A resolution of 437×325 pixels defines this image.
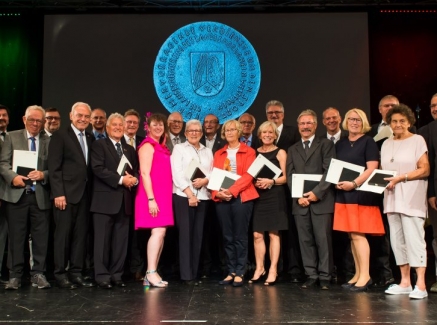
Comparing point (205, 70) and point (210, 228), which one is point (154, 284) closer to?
point (210, 228)

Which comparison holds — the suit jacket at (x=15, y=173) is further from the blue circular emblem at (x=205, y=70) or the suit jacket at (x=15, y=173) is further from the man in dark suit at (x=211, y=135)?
the blue circular emblem at (x=205, y=70)

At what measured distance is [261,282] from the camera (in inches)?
197

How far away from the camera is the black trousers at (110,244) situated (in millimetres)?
4766

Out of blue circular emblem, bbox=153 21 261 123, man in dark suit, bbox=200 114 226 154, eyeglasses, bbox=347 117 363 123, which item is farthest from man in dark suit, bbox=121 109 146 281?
blue circular emblem, bbox=153 21 261 123

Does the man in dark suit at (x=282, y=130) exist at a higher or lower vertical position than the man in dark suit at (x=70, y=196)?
higher

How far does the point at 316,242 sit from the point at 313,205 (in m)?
0.35

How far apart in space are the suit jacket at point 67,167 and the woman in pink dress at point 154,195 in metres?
0.54

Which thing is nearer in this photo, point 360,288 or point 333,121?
point 360,288

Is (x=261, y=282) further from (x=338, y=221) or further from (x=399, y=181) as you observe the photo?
(x=399, y=181)

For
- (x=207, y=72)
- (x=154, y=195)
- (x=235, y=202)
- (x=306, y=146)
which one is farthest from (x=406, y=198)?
(x=207, y=72)

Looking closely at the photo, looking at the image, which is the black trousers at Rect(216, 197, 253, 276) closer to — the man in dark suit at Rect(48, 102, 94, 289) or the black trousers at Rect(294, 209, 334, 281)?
the black trousers at Rect(294, 209, 334, 281)

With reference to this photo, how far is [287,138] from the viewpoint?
562 cm

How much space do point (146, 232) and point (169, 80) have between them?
10.2ft

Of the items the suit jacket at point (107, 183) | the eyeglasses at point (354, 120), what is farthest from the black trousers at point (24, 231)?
the eyeglasses at point (354, 120)
